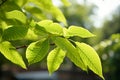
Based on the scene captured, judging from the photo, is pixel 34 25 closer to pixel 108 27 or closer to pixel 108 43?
pixel 108 43

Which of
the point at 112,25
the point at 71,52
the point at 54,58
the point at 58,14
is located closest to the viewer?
the point at 71,52

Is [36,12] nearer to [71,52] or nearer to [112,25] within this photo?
[71,52]

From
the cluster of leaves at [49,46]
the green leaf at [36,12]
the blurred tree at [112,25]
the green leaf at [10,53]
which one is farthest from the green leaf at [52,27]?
the blurred tree at [112,25]

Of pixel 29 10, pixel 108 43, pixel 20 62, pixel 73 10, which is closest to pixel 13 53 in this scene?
pixel 20 62

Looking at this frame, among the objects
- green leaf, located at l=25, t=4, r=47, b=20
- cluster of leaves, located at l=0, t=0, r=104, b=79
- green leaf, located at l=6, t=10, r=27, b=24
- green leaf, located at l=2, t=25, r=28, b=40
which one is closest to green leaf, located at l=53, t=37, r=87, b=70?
cluster of leaves, located at l=0, t=0, r=104, b=79

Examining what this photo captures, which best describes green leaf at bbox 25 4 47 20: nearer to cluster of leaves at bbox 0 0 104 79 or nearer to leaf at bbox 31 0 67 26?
leaf at bbox 31 0 67 26

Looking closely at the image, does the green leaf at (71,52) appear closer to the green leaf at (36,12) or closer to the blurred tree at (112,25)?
the green leaf at (36,12)

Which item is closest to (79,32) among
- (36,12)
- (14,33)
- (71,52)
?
(71,52)
